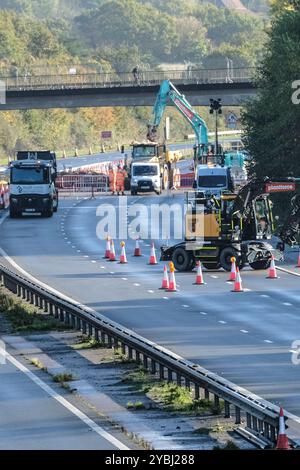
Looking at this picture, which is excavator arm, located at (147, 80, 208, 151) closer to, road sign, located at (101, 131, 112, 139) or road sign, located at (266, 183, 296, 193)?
road sign, located at (266, 183, 296, 193)

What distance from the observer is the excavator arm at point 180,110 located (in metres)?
102

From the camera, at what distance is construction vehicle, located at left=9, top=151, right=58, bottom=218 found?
73500mm

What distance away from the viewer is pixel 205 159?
91000 mm

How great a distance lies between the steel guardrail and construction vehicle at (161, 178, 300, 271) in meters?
7.86

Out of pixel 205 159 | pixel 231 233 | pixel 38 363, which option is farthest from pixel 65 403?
pixel 205 159

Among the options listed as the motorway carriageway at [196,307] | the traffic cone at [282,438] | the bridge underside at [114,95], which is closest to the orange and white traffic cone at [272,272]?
the motorway carriageway at [196,307]

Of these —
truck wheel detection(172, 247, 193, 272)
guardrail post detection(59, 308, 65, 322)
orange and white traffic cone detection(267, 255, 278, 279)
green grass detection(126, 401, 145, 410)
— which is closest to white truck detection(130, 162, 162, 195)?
truck wheel detection(172, 247, 193, 272)

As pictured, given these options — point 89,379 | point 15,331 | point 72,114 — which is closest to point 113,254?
point 15,331

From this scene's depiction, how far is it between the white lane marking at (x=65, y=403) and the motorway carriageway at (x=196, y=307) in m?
3.12

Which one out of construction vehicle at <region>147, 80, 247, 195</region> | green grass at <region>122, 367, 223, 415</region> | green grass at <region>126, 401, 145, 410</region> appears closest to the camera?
green grass at <region>122, 367, 223, 415</region>

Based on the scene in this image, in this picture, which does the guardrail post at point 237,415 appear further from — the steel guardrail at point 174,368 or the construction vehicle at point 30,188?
the construction vehicle at point 30,188

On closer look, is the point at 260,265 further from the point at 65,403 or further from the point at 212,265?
the point at 65,403

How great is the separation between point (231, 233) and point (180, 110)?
189 ft
